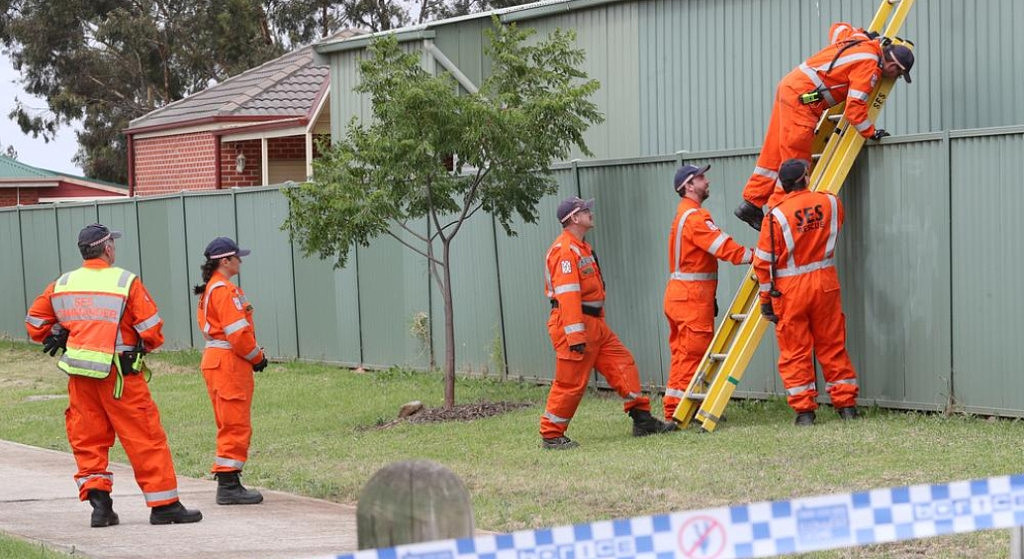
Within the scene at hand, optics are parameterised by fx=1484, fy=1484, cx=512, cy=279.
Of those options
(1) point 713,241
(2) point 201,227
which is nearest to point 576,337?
(1) point 713,241

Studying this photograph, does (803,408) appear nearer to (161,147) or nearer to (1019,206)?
(1019,206)

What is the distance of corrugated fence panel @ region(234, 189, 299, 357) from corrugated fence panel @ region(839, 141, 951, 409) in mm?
8804

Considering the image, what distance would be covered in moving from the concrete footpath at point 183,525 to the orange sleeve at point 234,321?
1023 mm

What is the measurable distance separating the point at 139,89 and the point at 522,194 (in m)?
38.3

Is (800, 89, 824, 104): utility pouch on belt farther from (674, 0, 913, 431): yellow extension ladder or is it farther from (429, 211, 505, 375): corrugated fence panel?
(429, 211, 505, 375): corrugated fence panel

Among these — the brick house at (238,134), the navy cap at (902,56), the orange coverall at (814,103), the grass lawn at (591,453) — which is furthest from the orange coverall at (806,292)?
the brick house at (238,134)

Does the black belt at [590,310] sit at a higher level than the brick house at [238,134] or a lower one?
lower

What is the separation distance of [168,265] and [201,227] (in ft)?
4.05

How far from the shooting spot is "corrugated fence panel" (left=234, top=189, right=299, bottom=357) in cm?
1872

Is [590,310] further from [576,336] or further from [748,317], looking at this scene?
[748,317]

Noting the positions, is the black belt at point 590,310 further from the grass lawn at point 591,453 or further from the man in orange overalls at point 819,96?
the man in orange overalls at point 819,96

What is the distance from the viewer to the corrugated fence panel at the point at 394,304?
16.6m

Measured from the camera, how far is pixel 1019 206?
1056 centimetres

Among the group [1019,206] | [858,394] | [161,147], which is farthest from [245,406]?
[161,147]
